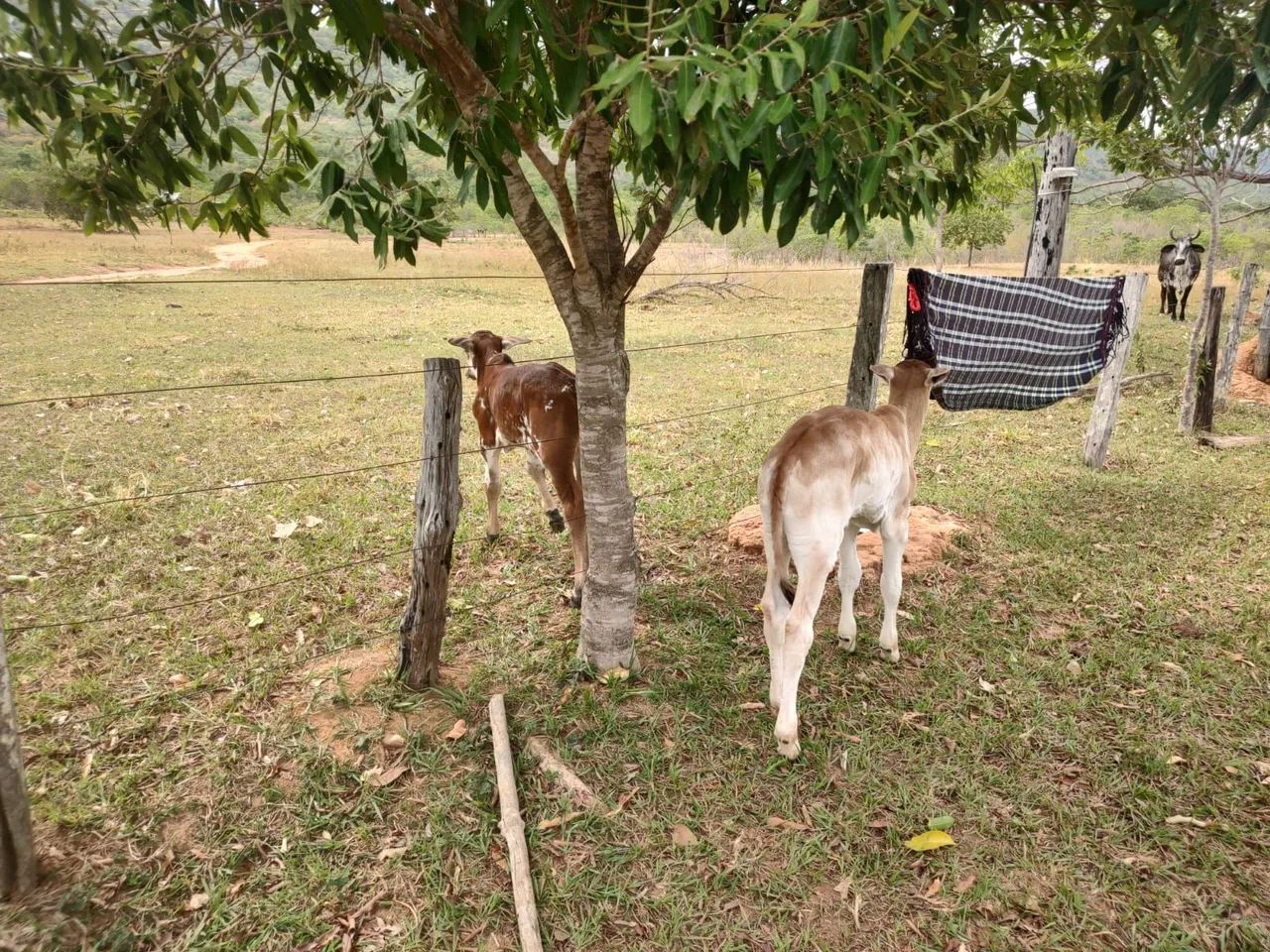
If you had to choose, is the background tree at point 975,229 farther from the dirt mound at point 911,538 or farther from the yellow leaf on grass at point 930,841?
the yellow leaf on grass at point 930,841

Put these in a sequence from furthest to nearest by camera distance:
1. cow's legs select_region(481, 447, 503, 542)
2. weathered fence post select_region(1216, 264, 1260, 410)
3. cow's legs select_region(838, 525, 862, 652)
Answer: weathered fence post select_region(1216, 264, 1260, 410), cow's legs select_region(481, 447, 503, 542), cow's legs select_region(838, 525, 862, 652)

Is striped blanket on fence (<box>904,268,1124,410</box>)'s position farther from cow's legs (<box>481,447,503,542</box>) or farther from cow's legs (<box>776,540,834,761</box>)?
cow's legs (<box>481,447,503,542</box>)

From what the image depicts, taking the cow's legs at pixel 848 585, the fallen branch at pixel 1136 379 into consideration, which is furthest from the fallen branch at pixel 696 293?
the cow's legs at pixel 848 585

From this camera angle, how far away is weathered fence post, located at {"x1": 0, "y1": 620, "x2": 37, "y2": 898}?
246 cm

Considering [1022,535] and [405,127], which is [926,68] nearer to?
[405,127]

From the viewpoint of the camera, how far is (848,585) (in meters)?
4.32

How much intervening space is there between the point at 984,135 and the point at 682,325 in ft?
37.2

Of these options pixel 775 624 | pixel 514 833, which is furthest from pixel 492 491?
pixel 514 833

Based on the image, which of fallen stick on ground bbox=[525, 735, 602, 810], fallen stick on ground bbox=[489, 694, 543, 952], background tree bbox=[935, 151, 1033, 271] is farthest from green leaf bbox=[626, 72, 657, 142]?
background tree bbox=[935, 151, 1033, 271]

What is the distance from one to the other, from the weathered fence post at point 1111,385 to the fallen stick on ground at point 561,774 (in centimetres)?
601

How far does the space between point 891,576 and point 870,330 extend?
159 centimetres

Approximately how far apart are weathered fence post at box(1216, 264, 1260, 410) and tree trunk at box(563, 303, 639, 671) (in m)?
9.17

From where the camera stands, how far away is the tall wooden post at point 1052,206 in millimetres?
6629

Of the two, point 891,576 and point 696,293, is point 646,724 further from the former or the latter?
point 696,293
